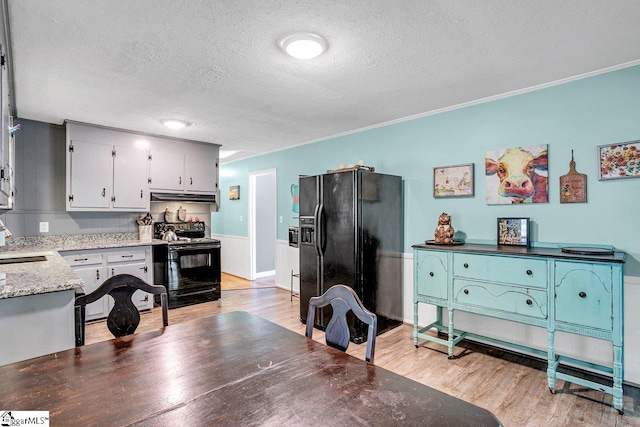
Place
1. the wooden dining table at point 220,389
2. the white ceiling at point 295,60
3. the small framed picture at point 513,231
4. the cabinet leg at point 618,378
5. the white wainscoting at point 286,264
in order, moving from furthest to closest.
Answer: the white wainscoting at point 286,264, the small framed picture at point 513,231, the cabinet leg at point 618,378, the white ceiling at point 295,60, the wooden dining table at point 220,389

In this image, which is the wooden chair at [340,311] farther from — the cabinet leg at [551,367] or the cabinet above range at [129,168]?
the cabinet above range at [129,168]

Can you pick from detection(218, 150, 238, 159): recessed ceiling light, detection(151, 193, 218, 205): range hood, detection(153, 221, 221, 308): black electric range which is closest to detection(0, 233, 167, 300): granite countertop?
detection(153, 221, 221, 308): black electric range

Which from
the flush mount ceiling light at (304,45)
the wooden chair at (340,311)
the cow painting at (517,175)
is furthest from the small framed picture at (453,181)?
the wooden chair at (340,311)

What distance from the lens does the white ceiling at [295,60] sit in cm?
180

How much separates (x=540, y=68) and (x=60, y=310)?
3.56m

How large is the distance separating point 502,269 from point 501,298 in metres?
0.23

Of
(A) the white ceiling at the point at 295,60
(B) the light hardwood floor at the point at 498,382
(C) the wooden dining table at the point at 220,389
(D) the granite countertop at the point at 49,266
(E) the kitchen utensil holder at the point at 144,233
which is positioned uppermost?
(A) the white ceiling at the point at 295,60

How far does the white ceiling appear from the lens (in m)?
1.80

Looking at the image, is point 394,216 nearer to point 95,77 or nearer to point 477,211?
point 477,211

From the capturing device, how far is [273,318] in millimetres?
4047

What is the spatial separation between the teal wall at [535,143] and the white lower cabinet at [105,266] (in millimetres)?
2929

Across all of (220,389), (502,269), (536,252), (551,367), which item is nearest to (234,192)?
(502,269)

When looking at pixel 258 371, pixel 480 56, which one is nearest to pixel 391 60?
pixel 480 56

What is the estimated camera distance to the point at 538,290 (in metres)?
2.45
